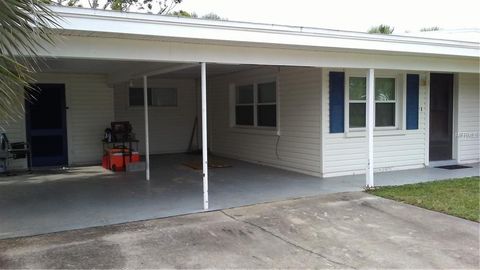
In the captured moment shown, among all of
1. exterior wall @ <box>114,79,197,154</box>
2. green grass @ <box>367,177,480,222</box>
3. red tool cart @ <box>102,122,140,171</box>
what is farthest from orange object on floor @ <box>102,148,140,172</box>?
green grass @ <box>367,177,480,222</box>

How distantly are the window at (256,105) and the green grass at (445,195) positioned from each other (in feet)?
12.1

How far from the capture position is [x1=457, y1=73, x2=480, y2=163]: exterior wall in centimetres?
1037

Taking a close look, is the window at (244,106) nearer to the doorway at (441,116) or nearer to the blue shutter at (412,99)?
the blue shutter at (412,99)

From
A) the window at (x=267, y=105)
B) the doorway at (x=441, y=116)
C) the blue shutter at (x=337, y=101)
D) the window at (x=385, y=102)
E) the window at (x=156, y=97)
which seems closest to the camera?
the blue shutter at (x=337, y=101)

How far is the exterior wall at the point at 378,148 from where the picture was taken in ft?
28.6

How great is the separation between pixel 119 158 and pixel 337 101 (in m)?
5.07

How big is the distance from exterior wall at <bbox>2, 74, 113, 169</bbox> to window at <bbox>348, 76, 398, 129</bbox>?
6.43m

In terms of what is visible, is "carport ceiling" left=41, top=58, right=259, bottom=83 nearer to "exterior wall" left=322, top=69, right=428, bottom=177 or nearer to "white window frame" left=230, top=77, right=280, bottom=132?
"white window frame" left=230, top=77, right=280, bottom=132

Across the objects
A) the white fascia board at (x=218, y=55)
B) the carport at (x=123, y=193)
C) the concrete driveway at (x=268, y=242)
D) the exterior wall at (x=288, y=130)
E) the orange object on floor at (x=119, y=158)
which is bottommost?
the concrete driveway at (x=268, y=242)

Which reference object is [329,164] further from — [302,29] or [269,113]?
[302,29]

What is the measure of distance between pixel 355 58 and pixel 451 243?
12.1ft

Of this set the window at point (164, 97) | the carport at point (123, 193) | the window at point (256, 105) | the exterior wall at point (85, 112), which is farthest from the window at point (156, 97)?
the carport at point (123, 193)

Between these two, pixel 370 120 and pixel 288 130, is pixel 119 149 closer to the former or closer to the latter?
pixel 288 130

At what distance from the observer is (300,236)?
5078mm
